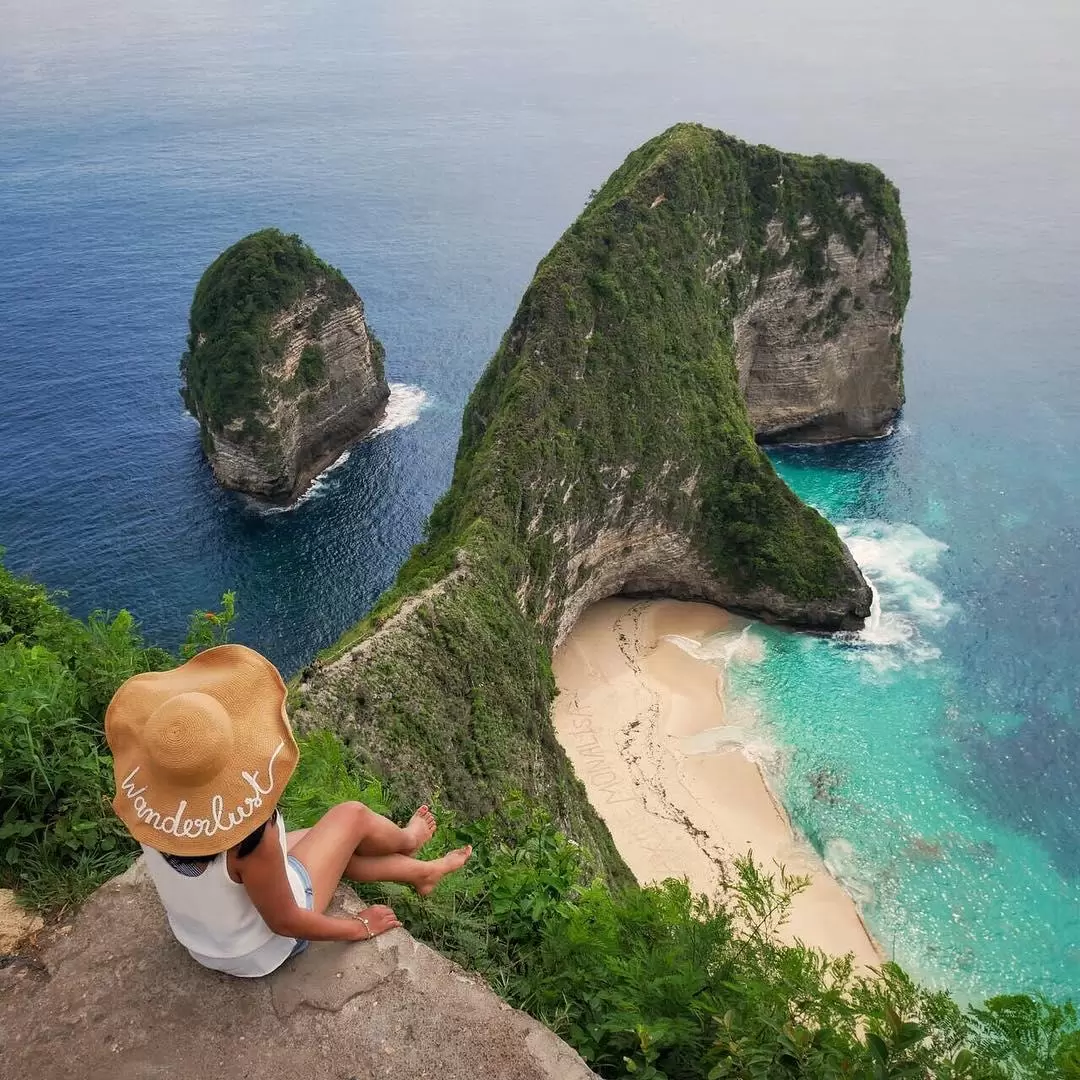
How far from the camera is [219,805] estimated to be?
567 cm

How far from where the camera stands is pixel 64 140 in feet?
362

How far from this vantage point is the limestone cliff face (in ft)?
165

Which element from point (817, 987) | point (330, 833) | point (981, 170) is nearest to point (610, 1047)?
point (817, 987)

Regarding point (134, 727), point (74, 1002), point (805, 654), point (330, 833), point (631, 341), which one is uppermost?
point (134, 727)

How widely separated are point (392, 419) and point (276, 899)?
2160 inches

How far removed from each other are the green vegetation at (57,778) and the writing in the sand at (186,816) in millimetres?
2498

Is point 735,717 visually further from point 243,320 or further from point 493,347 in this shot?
point 493,347

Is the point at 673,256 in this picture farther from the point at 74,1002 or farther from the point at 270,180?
the point at 270,180

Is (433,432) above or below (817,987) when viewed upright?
below

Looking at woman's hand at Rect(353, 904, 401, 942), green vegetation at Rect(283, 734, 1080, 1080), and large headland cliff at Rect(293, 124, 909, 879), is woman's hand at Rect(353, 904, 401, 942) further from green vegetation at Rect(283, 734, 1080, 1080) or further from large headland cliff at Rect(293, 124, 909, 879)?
large headland cliff at Rect(293, 124, 909, 879)

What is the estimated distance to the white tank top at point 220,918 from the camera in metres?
5.94

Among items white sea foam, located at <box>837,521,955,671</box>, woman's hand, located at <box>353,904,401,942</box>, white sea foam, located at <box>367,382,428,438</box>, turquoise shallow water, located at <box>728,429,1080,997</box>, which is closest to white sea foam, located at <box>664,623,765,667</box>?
turquoise shallow water, located at <box>728,429,1080,997</box>

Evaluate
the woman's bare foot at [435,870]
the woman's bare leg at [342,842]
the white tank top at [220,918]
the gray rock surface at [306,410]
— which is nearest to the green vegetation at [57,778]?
the white tank top at [220,918]

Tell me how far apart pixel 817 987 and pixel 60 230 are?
94995 mm
